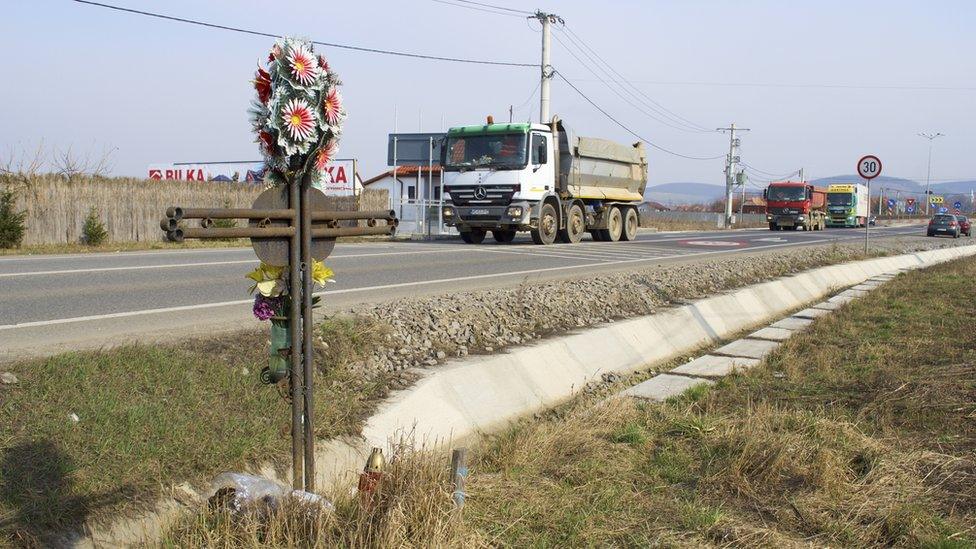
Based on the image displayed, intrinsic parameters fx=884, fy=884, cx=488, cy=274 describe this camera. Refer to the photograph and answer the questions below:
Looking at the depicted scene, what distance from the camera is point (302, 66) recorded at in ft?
11.9

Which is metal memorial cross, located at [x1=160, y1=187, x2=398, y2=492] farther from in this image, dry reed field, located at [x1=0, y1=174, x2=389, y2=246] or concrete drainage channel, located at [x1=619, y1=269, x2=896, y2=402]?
dry reed field, located at [x1=0, y1=174, x2=389, y2=246]

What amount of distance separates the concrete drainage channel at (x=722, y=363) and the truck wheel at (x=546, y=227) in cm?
1092

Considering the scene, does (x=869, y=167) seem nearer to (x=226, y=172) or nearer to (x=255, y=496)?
(x=255, y=496)

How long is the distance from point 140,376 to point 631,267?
12.7 metres

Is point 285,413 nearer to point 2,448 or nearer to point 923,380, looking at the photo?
point 2,448

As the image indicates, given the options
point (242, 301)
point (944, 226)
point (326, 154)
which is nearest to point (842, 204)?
point (944, 226)

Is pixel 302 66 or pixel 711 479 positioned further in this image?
pixel 711 479

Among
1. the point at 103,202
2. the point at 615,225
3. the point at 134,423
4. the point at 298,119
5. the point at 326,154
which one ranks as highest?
the point at 298,119

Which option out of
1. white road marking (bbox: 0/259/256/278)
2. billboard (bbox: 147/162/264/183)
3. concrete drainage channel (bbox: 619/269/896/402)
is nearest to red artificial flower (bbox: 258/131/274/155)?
concrete drainage channel (bbox: 619/269/896/402)

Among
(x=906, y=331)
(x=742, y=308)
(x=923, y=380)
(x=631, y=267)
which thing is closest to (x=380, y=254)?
(x=631, y=267)

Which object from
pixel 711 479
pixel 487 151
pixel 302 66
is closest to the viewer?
pixel 302 66

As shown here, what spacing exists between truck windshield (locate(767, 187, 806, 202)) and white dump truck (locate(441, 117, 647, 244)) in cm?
2890

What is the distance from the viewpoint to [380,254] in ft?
57.2

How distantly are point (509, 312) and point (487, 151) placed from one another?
13.9 m
